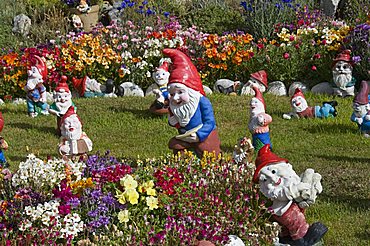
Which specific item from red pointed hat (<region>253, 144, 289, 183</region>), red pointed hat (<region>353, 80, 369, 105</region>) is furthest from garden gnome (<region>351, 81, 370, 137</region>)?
red pointed hat (<region>253, 144, 289, 183</region>)

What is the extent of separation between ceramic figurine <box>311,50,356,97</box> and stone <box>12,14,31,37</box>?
22.0 feet

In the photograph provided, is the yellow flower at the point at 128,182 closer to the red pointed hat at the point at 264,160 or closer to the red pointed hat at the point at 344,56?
the red pointed hat at the point at 264,160

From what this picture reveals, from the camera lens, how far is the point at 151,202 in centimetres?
582

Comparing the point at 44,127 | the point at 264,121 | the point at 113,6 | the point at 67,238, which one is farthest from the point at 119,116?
the point at 113,6

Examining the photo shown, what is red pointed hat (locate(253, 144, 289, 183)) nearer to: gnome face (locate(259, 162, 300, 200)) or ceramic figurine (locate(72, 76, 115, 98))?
gnome face (locate(259, 162, 300, 200))

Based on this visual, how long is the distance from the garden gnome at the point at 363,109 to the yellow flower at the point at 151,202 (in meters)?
4.03

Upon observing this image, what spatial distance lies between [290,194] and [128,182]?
132 centimetres

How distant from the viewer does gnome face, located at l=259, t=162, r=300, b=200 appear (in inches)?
226

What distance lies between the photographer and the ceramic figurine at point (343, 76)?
10.8 metres

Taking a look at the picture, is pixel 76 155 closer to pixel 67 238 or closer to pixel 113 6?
pixel 67 238

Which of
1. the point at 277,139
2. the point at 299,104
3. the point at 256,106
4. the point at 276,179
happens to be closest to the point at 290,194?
the point at 276,179

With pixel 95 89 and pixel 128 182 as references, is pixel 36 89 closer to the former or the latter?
pixel 95 89

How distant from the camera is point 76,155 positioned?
8.12 metres

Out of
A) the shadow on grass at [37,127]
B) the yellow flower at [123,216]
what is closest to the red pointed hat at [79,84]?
the shadow on grass at [37,127]
